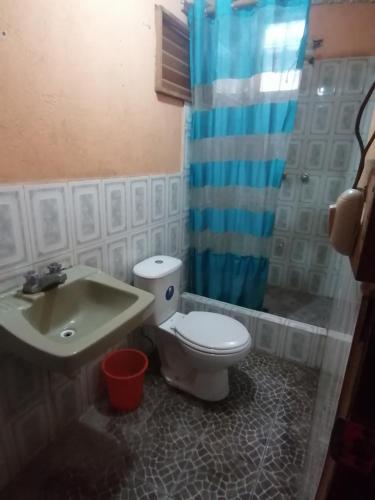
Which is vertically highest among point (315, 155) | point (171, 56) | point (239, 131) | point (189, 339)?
point (171, 56)

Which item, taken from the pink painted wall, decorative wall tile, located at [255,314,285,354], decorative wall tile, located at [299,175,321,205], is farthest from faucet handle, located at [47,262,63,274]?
decorative wall tile, located at [299,175,321,205]

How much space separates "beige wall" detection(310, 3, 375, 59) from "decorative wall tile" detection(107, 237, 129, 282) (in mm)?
2061

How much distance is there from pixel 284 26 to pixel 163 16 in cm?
64

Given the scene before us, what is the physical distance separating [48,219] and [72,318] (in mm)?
425

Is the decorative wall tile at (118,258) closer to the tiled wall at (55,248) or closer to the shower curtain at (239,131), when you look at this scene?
the tiled wall at (55,248)

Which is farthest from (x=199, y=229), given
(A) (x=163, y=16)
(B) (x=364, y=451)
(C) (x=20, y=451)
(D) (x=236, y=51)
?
(B) (x=364, y=451)

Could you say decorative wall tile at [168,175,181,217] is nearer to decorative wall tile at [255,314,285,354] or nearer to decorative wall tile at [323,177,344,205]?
decorative wall tile at [255,314,285,354]

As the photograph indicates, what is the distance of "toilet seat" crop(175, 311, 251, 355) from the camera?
1408 millimetres

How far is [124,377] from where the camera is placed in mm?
1438

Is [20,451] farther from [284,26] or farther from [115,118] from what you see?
[284,26]

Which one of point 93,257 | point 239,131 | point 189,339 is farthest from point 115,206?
point 239,131

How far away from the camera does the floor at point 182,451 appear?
115 cm

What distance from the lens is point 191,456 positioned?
1287mm

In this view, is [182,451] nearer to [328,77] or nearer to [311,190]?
[311,190]
